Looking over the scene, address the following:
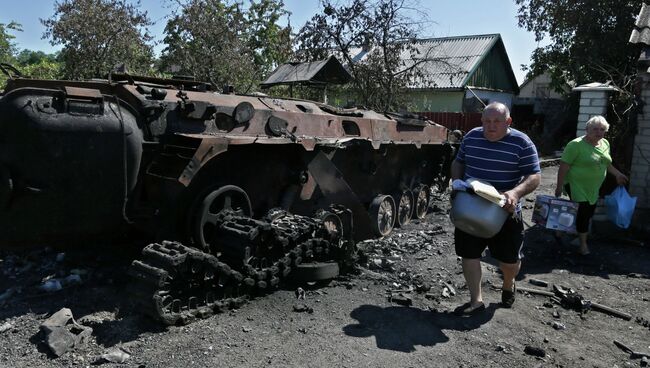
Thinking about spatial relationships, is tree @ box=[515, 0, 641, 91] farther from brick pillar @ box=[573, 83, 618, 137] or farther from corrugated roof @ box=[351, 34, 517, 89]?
brick pillar @ box=[573, 83, 618, 137]

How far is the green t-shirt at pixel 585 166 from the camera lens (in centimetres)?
738

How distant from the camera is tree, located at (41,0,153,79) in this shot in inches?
651

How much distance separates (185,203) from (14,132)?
64.6 inches

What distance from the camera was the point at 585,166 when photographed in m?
7.41

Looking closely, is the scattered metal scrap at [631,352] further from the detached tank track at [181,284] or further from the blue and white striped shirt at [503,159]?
the detached tank track at [181,284]

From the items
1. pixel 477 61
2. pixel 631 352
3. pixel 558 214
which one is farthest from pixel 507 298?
pixel 477 61

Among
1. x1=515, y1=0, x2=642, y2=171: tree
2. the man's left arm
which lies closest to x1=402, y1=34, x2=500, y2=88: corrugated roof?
x1=515, y1=0, x2=642, y2=171: tree

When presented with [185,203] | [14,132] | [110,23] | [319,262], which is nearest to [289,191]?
[319,262]

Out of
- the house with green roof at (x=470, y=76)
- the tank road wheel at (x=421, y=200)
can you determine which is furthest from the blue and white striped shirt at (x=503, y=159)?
the house with green roof at (x=470, y=76)

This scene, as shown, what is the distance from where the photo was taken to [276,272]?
5.45 m

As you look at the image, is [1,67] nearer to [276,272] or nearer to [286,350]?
[276,272]

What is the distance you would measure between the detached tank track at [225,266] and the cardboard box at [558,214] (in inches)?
129

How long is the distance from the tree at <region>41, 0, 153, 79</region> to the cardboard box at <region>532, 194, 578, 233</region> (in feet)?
43.5

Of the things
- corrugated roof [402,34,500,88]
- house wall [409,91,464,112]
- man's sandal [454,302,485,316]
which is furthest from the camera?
corrugated roof [402,34,500,88]
